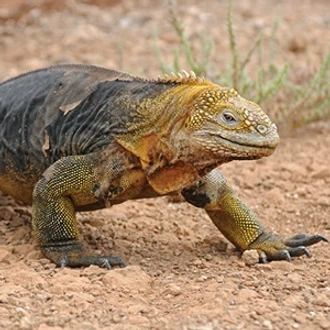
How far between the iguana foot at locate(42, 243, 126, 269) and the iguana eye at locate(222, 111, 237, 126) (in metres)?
→ 1.29

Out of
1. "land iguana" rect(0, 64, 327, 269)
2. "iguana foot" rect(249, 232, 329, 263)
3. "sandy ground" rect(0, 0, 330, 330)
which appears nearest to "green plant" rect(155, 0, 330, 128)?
"sandy ground" rect(0, 0, 330, 330)

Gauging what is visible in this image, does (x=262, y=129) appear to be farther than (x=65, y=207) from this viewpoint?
No

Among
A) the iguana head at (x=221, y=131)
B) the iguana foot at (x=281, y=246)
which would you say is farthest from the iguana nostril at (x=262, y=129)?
the iguana foot at (x=281, y=246)

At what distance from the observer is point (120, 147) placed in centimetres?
594

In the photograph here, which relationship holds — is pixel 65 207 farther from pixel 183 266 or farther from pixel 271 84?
pixel 271 84

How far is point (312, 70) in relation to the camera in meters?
11.3

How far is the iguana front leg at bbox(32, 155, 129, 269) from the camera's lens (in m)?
5.95

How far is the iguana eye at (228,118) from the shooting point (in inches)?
219

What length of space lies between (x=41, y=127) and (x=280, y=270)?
85.5 inches

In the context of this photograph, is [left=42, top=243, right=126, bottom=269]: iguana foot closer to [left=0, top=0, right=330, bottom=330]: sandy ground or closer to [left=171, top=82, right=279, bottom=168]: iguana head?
[left=0, top=0, right=330, bottom=330]: sandy ground

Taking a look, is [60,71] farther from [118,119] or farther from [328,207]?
[328,207]

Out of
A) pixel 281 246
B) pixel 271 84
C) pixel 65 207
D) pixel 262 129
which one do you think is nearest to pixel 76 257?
pixel 65 207

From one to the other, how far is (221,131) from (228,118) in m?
0.12

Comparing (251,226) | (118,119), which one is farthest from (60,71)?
(251,226)
